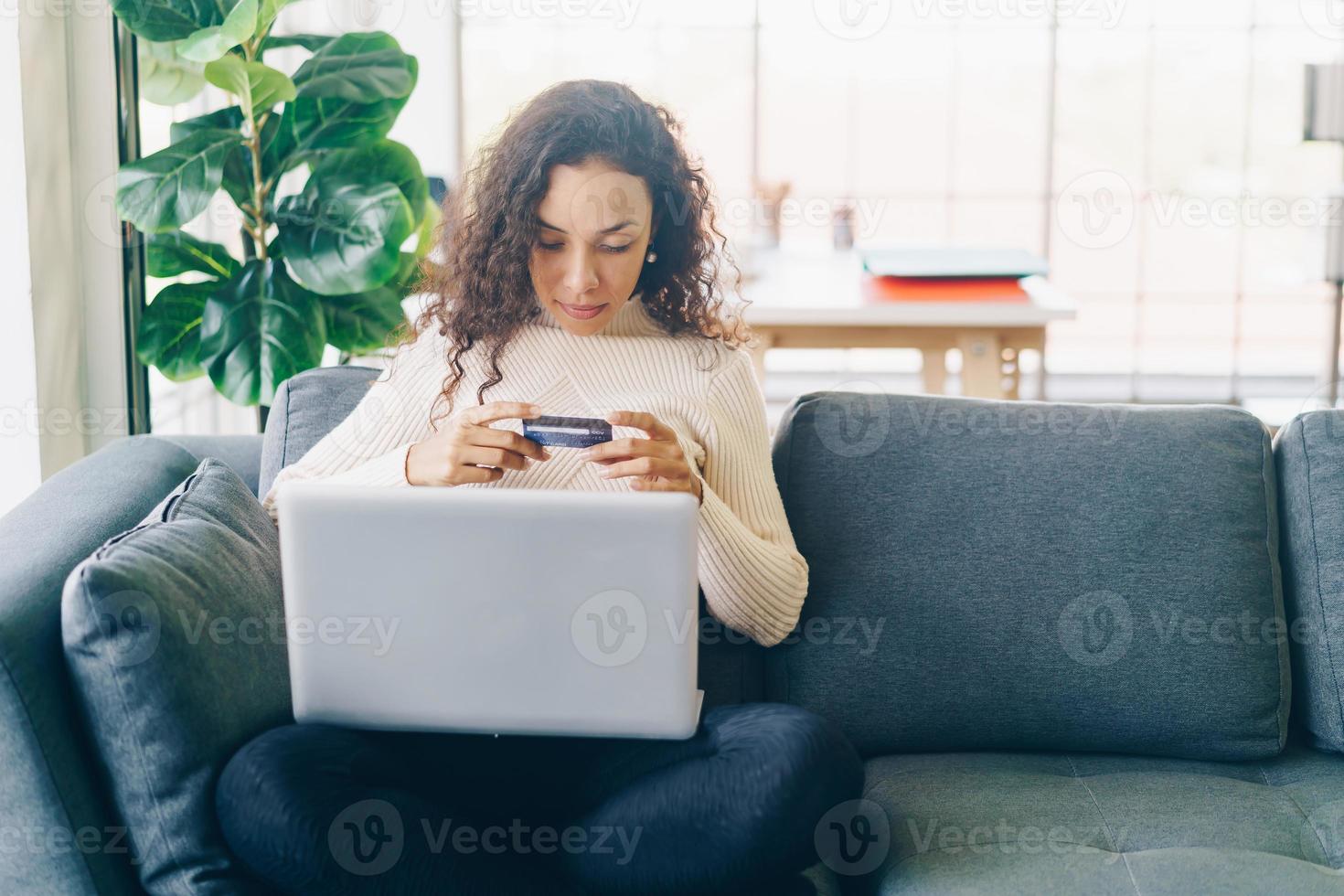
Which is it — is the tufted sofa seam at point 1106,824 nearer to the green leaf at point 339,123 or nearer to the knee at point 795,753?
the knee at point 795,753

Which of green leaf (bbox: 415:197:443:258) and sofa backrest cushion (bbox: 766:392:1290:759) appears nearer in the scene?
sofa backrest cushion (bbox: 766:392:1290:759)

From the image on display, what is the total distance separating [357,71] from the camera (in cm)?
217

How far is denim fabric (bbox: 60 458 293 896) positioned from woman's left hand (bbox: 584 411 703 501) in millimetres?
432

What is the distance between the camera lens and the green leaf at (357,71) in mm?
2154

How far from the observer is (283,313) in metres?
2.18

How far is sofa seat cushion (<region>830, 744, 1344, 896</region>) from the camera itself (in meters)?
1.29

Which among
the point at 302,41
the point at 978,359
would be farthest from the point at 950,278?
the point at 302,41

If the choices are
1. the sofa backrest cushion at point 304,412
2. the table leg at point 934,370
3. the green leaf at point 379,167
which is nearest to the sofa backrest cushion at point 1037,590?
the sofa backrest cushion at point 304,412

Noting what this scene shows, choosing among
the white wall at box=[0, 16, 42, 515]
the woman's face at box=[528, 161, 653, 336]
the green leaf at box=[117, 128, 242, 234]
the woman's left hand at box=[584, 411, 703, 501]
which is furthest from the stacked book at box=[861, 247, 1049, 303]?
the white wall at box=[0, 16, 42, 515]

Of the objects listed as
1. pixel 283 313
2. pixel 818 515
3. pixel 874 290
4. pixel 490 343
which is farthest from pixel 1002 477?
pixel 874 290

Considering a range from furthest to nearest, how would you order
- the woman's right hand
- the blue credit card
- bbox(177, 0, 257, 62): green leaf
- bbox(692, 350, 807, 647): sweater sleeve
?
bbox(177, 0, 257, 62): green leaf → bbox(692, 350, 807, 647): sweater sleeve → the woman's right hand → the blue credit card

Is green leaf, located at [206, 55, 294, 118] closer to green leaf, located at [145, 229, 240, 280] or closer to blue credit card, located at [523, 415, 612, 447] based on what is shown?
green leaf, located at [145, 229, 240, 280]

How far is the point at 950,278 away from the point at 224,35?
6.18 ft

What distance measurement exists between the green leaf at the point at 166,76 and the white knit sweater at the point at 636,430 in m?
0.78
